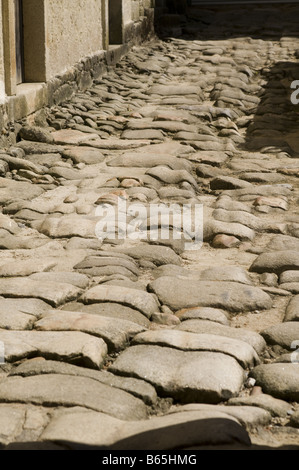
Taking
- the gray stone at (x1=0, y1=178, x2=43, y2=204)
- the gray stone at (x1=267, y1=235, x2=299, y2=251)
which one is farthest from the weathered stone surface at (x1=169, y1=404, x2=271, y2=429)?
the gray stone at (x1=0, y1=178, x2=43, y2=204)

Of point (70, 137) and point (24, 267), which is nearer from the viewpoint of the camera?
point (24, 267)

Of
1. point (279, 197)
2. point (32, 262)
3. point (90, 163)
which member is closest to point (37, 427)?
point (32, 262)

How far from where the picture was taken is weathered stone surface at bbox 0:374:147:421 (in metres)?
2.42

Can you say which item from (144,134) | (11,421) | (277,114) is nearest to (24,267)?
Answer: (11,421)

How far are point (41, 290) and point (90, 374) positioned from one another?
88 centimetres

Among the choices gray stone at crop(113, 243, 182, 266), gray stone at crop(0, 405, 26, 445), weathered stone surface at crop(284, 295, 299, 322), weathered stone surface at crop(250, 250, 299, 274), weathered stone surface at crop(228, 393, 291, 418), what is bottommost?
gray stone at crop(113, 243, 182, 266)

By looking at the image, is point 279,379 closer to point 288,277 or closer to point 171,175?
point 288,277

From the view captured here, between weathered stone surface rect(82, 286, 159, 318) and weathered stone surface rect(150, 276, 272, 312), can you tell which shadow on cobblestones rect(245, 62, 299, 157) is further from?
weathered stone surface rect(82, 286, 159, 318)

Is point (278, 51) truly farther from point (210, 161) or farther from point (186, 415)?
point (186, 415)

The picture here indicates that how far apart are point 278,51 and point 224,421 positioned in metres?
10.7

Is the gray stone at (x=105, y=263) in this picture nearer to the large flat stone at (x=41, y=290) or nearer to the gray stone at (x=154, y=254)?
the gray stone at (x=154, y=254)

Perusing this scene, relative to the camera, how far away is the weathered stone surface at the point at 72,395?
95.1 inches

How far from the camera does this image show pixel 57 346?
112 inches

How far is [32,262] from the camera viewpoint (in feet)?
12.9
